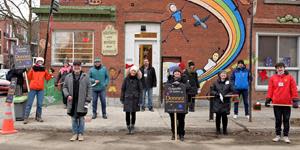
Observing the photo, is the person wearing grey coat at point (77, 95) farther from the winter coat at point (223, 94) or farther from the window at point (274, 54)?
the window at point (274, 54)

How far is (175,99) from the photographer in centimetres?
998

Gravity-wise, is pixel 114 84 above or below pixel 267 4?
below

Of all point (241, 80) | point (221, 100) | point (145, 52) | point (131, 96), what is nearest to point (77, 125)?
point (131, 96)

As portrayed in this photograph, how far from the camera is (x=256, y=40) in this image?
16.5 metres

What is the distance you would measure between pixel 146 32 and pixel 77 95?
6961 mm

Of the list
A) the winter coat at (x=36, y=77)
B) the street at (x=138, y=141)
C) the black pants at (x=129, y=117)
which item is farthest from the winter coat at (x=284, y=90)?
the winter coat at (x=36, y=77)

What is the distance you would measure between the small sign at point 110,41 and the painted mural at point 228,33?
3211 millimetres

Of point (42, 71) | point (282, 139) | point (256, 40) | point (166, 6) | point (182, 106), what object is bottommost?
point (282, 139)

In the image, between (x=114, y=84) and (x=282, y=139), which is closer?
(x=282, y=139)

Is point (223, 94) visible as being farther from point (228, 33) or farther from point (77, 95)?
point (228, 33)

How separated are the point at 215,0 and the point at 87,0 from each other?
4945mm

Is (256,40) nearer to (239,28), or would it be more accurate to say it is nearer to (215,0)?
(239,28)

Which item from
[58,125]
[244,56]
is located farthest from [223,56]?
[58,125]

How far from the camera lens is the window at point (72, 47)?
16.3m
